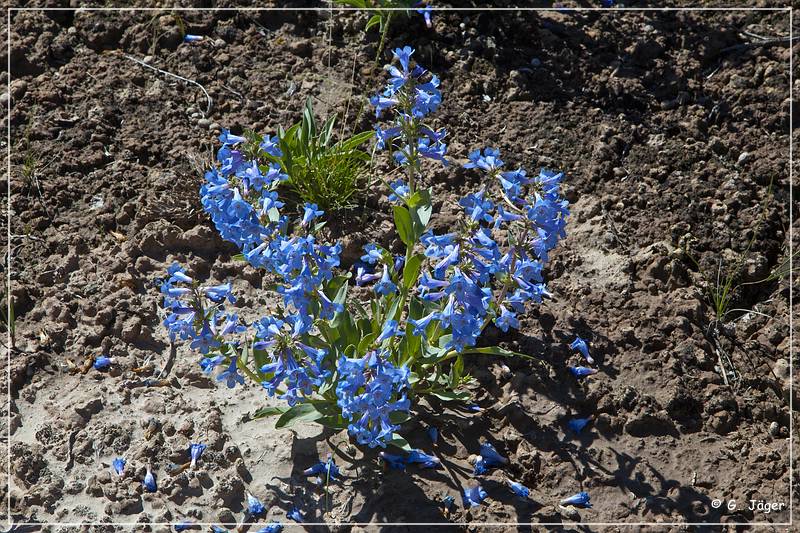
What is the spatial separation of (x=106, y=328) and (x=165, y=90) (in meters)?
1.68

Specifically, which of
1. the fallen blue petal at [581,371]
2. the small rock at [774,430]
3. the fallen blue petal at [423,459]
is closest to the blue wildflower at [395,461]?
the fallen blue petal at [423,459]

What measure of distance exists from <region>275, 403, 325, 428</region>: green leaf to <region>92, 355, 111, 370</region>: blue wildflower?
1.02 meters

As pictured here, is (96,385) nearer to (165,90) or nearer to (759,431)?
(165,90)

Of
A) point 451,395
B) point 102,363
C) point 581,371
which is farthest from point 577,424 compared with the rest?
point 102,363

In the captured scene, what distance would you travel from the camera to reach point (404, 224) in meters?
3.25

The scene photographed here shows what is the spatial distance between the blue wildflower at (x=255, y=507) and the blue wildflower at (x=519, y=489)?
101 centimetres

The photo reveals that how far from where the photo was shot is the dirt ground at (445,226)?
3480mm

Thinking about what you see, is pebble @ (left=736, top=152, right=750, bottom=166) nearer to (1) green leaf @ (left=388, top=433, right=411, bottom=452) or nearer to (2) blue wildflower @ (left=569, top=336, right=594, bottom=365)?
(2) blue wildflower @ (left=569, top=336, right=594, bottom=365)

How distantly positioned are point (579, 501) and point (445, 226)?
5.25 ft

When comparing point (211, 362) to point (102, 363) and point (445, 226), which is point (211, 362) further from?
point (445, 226)

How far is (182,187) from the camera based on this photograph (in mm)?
4496

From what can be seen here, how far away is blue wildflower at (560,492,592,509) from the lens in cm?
340

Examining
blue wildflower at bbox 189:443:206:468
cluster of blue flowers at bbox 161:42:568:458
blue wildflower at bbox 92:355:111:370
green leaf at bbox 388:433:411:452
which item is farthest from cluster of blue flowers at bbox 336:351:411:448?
blue wildflower at bbox 92:355:111:370

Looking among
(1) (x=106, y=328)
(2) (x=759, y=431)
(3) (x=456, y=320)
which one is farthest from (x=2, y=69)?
(2) (x=759, y=431)
